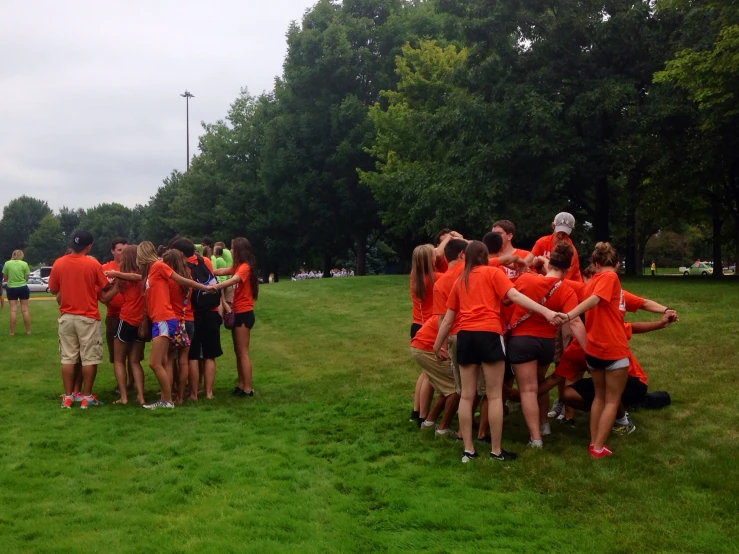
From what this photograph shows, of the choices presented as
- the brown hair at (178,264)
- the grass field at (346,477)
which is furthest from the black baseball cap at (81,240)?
the grass field at (346,477)

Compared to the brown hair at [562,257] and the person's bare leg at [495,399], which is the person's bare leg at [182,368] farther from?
the brown hair at [562,257]

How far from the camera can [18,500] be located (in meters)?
5.59

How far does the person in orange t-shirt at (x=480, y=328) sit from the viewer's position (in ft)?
20.3

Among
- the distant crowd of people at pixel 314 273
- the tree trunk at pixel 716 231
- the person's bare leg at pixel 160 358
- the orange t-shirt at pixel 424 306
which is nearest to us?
the orange t-shirt at pixel 424 306

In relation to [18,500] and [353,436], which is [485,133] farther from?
Result: [18,500]

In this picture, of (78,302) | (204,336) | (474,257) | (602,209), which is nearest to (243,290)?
(204,336)

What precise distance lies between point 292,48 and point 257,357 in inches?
1146

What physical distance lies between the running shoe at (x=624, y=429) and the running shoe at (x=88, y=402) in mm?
6370

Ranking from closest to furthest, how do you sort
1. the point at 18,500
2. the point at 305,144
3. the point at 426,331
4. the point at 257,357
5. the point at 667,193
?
the point at 18,500 < the point at 426,331 < the point at 257,357 < the point at 667,193 < the point at 305,144

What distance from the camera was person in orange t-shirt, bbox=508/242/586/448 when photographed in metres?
6.40

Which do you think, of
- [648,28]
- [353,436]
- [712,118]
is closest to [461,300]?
[353,436]

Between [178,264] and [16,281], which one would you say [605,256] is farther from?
[16,281]

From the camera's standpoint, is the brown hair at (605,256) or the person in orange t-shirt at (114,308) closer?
the brown hair at (605,256)

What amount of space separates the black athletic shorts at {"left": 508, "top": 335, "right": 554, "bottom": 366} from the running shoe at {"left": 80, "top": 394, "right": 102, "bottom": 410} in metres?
5.54
